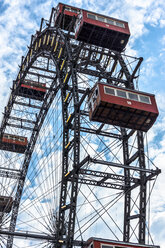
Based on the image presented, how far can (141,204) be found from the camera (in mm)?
25562

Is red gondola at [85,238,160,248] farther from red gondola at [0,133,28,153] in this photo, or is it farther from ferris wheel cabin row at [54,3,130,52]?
red gondola at [0,133,28,153]

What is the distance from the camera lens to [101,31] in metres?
28.7

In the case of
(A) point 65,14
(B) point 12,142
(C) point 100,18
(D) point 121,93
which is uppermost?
(A) point 65,14

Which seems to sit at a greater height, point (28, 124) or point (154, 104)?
point (28, 124)

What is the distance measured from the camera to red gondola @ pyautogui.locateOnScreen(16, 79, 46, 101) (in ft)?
147

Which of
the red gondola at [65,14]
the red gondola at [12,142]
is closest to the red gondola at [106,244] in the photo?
the red gondola at [65,14]

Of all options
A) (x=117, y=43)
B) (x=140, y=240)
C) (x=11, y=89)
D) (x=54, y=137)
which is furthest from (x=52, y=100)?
(x=140, y=240)

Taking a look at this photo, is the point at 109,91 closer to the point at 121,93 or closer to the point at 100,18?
the point at 121,93

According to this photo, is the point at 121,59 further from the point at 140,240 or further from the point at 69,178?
the point at 140,240

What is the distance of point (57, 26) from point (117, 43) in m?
7.76

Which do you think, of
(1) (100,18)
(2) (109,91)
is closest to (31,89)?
(1) (100,18)

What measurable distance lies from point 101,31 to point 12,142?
2457 centimetres

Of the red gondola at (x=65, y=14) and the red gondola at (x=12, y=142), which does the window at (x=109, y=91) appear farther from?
the red gondola at (x=12, y=142)

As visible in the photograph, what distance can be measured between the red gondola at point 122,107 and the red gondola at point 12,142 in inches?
959
